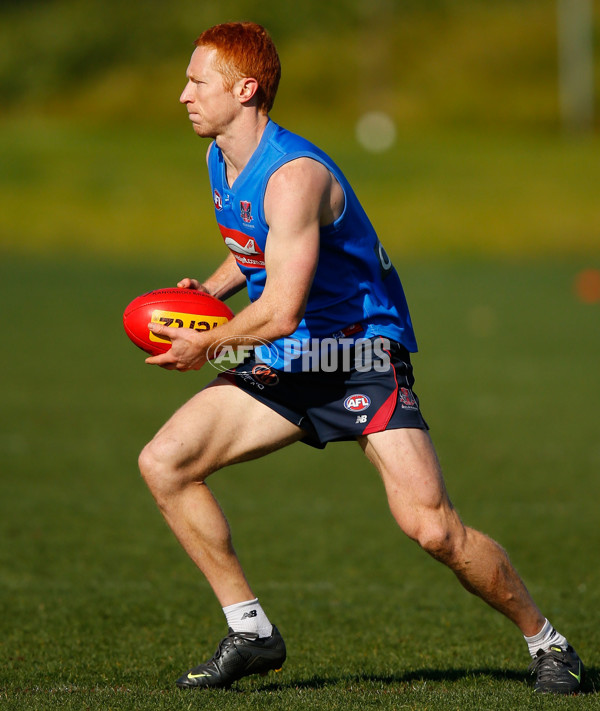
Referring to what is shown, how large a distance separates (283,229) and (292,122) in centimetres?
3639

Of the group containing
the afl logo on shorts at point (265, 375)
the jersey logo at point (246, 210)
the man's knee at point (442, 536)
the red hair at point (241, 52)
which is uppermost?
the red hair at point (241, 52)

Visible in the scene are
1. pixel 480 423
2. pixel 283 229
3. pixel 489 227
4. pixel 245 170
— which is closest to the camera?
pixel 283 229

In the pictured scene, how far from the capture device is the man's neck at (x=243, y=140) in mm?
3982

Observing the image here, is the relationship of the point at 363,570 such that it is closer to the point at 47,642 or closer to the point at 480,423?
the point at 47,642

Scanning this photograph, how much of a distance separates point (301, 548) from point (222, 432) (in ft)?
7.92

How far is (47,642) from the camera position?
4.74m

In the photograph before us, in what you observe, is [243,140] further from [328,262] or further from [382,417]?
[382,417]

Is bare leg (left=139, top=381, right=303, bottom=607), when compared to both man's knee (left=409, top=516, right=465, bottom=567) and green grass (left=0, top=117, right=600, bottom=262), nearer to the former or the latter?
man's knee (left=409, top=516, right=465, bottom=567)

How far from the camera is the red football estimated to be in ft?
13.7

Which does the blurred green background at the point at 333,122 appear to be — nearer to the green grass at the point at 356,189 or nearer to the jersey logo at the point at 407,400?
the green grass at the point at 356,189

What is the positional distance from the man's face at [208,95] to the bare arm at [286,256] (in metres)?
0.35

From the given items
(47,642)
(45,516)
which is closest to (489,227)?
(45,516)

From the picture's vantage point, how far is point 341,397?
4.09m

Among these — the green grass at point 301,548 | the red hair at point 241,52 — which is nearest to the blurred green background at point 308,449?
the green grass at point 301,548
